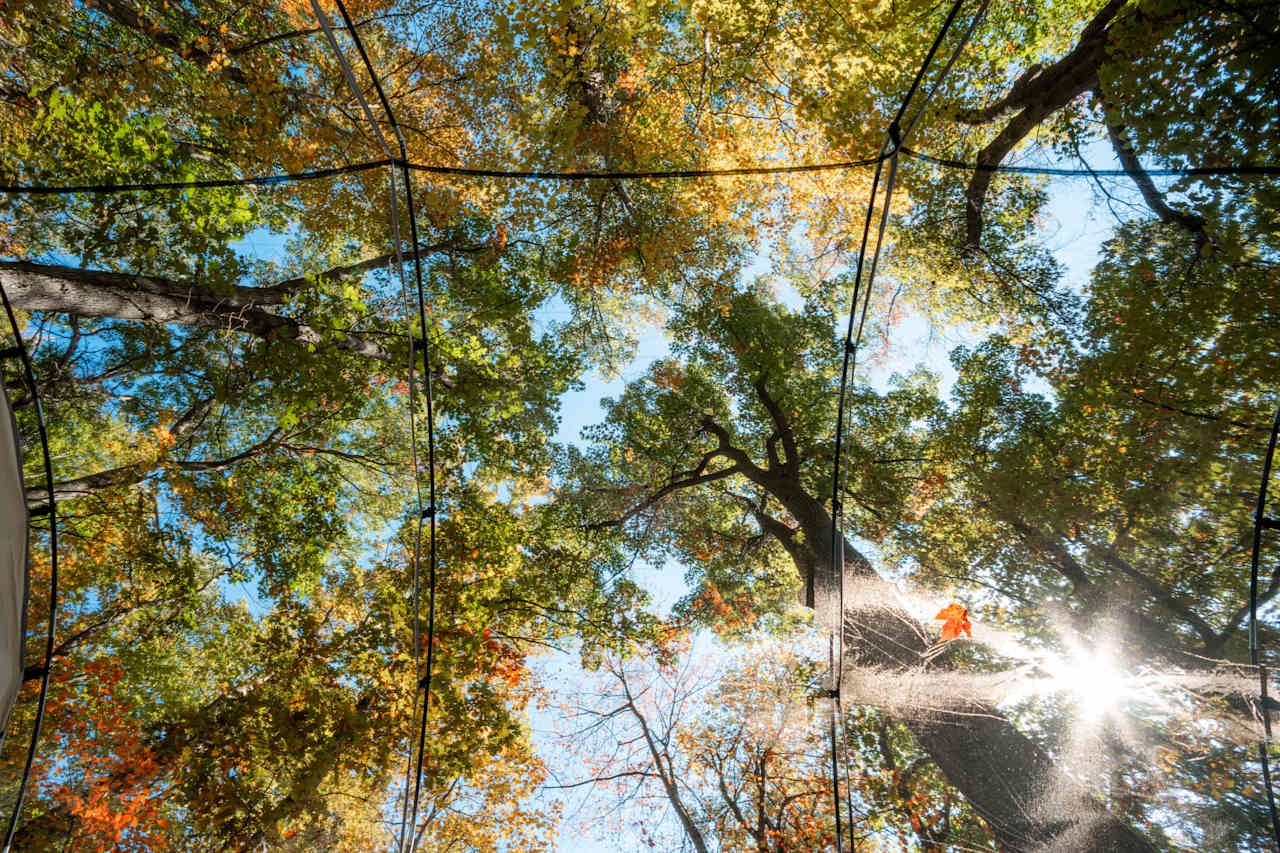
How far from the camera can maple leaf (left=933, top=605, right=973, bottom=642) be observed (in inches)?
298

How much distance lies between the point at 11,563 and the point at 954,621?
971 cm

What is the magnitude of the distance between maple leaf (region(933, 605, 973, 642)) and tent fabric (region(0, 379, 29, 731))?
9.06 m

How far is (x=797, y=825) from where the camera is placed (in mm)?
8023

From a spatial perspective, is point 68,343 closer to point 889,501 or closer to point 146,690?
point 146,690

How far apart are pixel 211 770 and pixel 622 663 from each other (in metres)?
5.56

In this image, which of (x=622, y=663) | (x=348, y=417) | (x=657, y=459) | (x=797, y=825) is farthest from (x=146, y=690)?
(x=797, y=825)

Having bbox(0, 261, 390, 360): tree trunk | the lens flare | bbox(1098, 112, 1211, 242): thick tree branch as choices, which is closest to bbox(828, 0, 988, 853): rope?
bbox(1098, 112, 1211, 242): thick tree branch

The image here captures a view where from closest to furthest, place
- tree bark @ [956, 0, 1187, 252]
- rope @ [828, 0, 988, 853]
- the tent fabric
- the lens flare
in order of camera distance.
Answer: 1. rope @ [828, 0, 988, 853]
2. the tent fabric
3. tree bark @ [956, 0, 1187, 252]
4. the lens flare

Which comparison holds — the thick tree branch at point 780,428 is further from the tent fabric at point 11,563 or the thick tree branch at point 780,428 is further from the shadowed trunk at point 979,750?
the tent fabric at point 11,563

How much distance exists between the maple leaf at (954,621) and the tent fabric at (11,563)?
9063 mm

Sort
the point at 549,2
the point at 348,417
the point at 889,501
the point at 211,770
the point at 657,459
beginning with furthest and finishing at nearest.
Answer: the point at 657,459 < the point at 889,501 < the point at 348,417 < the point at 211,770 < the point at 549,2

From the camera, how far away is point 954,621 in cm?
782

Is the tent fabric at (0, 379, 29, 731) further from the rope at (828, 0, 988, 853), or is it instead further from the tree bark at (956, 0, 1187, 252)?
the tree bark at (956, 0, 1187, 252)

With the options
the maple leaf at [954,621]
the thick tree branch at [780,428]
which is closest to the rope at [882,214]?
the maple leaf at [954,621]
